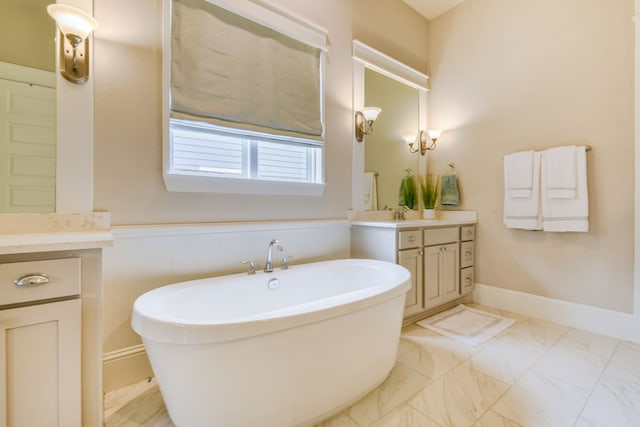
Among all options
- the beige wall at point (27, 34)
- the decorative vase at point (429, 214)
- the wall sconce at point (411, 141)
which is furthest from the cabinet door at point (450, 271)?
the beige wall at point (27, 34)

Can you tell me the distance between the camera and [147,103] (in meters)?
1.63

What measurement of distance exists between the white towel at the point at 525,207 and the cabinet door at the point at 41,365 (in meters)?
3.02

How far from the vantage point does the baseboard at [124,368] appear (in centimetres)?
151

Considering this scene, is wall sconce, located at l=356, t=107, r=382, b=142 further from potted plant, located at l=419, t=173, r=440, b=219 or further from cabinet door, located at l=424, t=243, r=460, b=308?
cabinet door, located at l=424, t=243, r=460, b=308

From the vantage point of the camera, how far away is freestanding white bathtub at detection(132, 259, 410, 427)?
1.01 m

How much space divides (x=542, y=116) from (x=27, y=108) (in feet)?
11.5

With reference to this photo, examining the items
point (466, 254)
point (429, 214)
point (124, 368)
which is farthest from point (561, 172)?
point (124, 368)

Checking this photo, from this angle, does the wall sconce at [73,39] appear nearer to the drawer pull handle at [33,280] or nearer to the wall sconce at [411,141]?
the drawer pull handle at [33,280]

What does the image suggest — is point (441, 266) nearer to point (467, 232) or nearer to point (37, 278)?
point (467, 232)

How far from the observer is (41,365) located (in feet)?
3.00

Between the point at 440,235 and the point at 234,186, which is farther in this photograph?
the point at 440,235

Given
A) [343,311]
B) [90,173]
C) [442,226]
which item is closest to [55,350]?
[90,173]

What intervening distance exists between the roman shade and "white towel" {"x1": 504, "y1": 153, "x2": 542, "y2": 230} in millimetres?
1794

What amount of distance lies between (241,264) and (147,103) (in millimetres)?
1112
